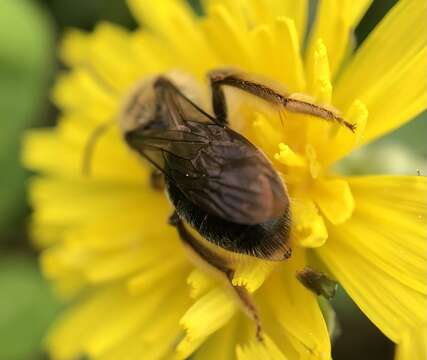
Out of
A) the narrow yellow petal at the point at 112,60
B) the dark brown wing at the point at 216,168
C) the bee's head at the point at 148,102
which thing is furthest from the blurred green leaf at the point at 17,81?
the dark brown wing at the point at 216,168

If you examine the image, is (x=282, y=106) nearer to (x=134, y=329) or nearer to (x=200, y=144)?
(x=200, y=144)

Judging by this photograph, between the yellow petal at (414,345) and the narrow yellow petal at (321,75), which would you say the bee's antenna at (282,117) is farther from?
the yellow petal at (414,345)

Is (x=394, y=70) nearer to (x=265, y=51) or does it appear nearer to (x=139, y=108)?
(x=265, y=51)

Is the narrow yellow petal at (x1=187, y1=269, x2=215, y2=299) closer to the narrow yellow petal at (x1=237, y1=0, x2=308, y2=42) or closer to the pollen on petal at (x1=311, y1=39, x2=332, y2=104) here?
the pollen on petal at (x1=311, y1=39, x2=332, y2=104)

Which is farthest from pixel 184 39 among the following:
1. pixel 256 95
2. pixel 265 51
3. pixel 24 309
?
pixel 24 309

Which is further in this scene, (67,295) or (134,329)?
(67,295)

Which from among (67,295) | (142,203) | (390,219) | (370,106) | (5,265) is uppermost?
(370,106)

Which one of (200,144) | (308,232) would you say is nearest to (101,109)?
(200,144)

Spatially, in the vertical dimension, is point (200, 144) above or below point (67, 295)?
above
